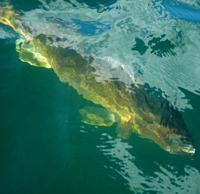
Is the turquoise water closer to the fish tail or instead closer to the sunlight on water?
the sunlight on water

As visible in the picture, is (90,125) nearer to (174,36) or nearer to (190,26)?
(174,36)

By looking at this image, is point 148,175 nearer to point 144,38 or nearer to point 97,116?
point 97,116

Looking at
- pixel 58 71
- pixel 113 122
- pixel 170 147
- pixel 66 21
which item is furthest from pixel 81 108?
pixel 66 21

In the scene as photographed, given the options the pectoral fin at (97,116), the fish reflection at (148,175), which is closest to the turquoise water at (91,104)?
the fish reflection at (148,175)

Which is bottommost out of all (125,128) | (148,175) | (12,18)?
(148,175)

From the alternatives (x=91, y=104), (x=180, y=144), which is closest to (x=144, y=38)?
(x=91, y=104)

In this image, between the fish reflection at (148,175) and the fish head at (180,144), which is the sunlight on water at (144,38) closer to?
the fish head at (180,144)

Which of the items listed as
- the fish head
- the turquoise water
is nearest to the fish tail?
the turquoise water
